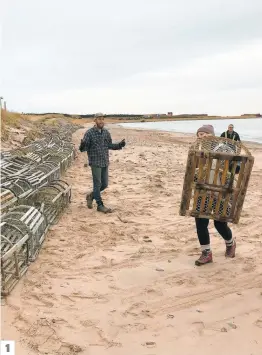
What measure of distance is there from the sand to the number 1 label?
Answer: 0.18 feet

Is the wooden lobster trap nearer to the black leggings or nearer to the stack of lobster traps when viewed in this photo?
the black leggings

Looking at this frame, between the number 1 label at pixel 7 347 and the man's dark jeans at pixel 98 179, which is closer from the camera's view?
the number 1 label at pixel 7 347

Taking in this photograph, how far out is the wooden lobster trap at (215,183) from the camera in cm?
421

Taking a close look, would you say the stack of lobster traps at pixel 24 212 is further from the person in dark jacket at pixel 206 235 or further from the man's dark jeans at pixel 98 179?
the person in dark jacket at pixel 206 235

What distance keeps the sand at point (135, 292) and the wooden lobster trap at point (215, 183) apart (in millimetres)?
722

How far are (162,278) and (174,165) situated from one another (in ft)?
31.0

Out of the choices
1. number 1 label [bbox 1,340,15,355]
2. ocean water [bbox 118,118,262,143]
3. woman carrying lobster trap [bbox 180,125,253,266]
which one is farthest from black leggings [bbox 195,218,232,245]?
ocean water [bbox 118,118,262,143]

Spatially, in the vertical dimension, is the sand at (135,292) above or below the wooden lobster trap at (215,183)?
below

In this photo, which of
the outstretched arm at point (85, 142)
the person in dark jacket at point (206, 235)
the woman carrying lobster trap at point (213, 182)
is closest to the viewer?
the woman carrying lobster trap at point (213, 182)

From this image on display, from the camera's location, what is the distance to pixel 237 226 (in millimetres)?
6277

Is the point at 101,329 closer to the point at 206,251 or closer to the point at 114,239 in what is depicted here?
the point at 206,251

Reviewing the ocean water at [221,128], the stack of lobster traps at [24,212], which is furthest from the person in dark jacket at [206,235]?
the ocean water at [221,128]

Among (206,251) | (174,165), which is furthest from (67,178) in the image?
(206,251)

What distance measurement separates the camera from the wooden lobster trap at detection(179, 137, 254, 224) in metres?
4.21
